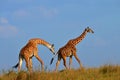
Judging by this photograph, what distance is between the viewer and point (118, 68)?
1683cm

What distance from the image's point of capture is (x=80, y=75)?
16016 mm

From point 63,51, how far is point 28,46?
2.00 m

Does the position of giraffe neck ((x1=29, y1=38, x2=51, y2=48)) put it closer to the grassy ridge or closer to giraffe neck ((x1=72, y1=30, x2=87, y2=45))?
giraffe neck ((x1=72, y1=30, x2=87, y2=45))

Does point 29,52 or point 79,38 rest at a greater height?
point 79,38

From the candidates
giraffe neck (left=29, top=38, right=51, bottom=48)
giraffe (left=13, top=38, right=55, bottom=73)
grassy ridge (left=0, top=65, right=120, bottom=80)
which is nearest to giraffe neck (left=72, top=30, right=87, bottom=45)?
giraffe neck (left=29, top=38, right=51, bottom=48)

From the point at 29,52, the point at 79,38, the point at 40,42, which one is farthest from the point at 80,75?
the point at 79,38

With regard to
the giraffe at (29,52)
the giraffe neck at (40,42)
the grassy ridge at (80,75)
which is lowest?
the grassy ridge at (80,75)

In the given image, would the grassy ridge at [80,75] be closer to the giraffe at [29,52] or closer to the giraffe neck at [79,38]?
the giraffe at [29,52]

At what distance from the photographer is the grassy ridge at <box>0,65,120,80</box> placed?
48.9 feet

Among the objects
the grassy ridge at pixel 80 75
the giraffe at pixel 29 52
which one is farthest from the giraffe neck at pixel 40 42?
the grassy ridge at pixel 80 75

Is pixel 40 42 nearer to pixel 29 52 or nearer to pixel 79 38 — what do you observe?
pixel 29 52

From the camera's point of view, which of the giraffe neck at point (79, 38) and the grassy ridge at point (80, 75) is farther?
the giraffe neck at point (79, 38)

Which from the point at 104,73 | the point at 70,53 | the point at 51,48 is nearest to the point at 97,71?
the point at 104,73

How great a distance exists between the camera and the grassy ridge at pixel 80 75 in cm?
1491
